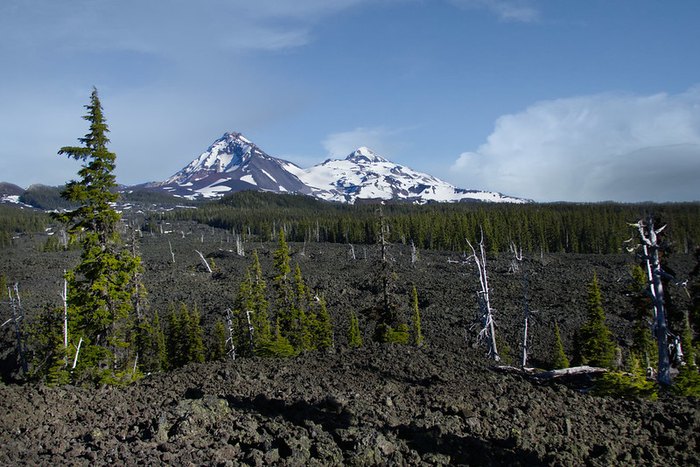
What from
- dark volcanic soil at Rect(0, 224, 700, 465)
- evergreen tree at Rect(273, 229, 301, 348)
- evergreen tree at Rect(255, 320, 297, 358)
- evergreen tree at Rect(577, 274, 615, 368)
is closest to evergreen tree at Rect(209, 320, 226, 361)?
evergreen tree at Rect(273, 229, 301, 348)

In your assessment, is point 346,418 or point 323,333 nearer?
point 346,418

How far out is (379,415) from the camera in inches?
375

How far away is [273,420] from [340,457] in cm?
199

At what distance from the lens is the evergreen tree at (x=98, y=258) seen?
16.4 meters

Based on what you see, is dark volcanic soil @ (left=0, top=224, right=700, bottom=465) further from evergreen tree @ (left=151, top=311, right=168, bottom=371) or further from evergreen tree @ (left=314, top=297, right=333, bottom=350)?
evergreen tree @ (left=151, top=311, right=168, bottom=371)

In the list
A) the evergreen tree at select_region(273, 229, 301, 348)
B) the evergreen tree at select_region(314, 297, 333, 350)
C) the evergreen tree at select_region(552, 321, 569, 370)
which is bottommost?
the evergreen tree at select_region(552, 321, 569, 370)

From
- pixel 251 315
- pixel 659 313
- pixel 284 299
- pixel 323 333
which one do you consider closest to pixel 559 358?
pixel 323 333

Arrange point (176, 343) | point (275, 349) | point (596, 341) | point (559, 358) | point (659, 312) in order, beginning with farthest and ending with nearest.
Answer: point (176, 343)
point (559, 358)
point (596, 341)
point (275, 349)
point (659, 312)

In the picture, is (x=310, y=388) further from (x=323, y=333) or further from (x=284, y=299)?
(x=323, y=333)

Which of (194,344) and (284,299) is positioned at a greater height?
(284,299)

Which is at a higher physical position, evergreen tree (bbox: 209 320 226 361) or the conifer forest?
the conifer forest

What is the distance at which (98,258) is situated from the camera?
16562 millimetres

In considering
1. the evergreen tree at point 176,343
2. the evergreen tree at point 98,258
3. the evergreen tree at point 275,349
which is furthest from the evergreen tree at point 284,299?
the evergreen tree at point 98,258

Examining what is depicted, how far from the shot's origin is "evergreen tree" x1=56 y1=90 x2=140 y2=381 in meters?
16.4
